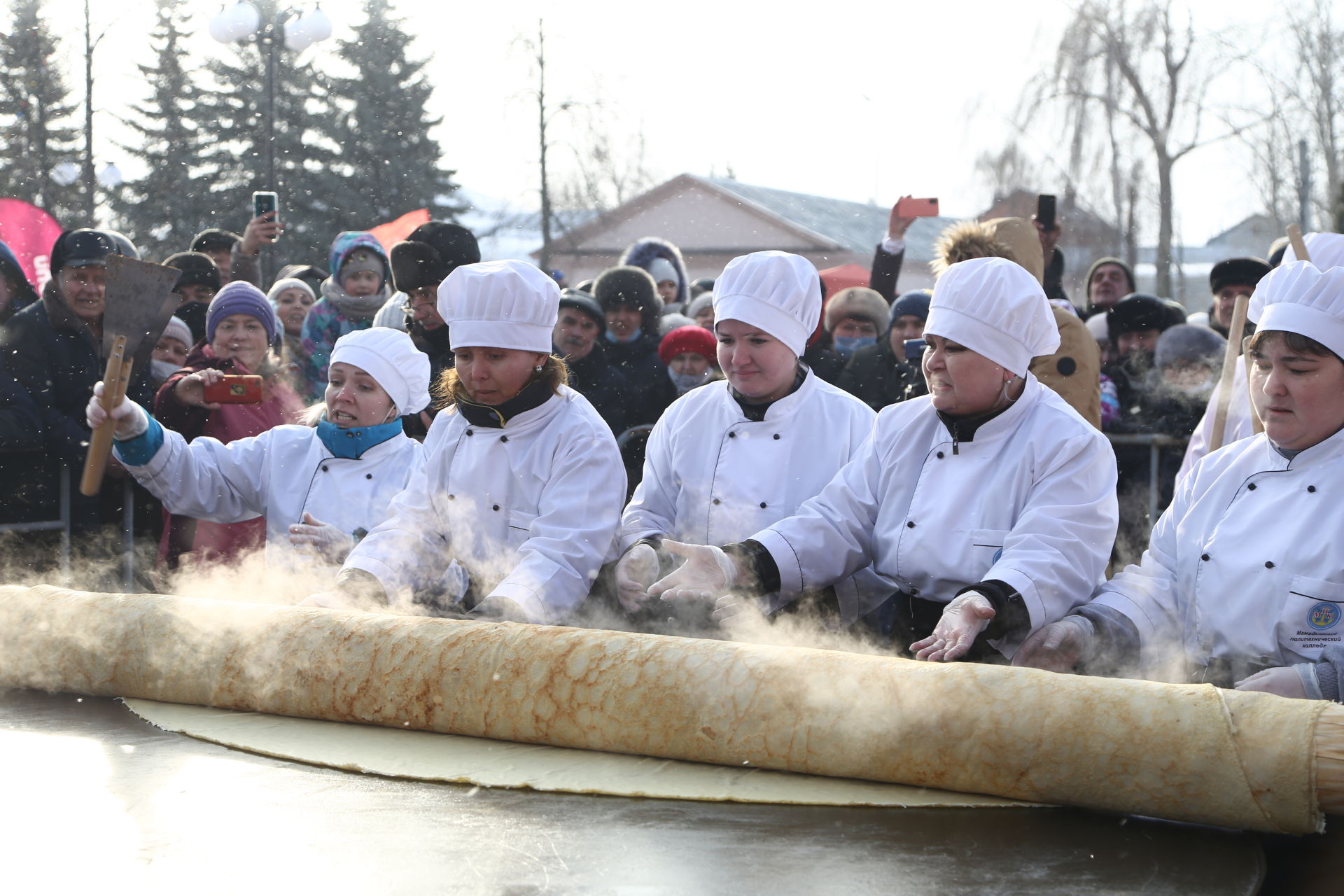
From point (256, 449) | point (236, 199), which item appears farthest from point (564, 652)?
point (236, 199)

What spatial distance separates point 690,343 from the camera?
259 inches

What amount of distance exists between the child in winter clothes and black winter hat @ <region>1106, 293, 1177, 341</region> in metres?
4.09

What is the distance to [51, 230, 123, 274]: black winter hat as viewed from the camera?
5.84 meters

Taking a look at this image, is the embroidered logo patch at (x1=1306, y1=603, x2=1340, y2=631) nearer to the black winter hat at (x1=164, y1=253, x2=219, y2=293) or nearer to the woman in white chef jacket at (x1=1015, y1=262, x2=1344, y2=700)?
the woman in white chef jacket at (x1=1015, y1=262, x2=1344, y2=700)

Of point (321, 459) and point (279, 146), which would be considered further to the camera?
point (279, 146)

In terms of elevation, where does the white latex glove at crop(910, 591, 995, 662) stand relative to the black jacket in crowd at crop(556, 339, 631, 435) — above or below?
below

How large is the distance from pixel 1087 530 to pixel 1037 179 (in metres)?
21.7

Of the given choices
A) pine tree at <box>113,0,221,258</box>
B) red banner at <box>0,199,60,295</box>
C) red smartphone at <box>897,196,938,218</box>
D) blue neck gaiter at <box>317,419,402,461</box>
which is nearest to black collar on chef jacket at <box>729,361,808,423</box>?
blue neck gaiter at <box>317,419,402,461</box>

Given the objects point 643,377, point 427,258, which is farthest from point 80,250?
point 643,377

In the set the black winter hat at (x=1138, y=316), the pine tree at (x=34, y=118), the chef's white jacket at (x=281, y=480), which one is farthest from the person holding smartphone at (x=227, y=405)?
the pine tree at (x=34, y=118)

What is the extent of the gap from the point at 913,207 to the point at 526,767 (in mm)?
4714

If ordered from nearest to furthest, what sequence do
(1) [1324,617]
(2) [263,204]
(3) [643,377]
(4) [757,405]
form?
1. (1) [1324,617]
2. (4) [757,405]
3. (3) [643,377]
4. (2) [263,204]

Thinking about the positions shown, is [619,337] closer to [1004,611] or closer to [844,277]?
[1004,611]

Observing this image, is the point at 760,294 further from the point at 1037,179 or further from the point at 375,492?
the point at 1037,179
